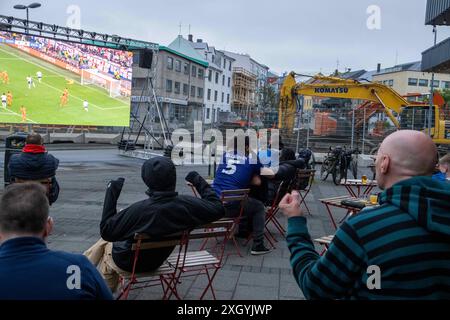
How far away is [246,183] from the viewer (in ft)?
20.1

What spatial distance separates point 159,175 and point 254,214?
2584mm

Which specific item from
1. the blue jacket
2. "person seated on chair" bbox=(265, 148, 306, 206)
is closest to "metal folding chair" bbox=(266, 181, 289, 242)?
"person seated on chair" bbox=(265, 148, 306, 206)

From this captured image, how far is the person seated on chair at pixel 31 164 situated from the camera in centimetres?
588

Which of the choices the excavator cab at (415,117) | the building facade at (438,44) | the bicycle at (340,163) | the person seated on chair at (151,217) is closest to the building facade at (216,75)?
the building facade at (438,44)

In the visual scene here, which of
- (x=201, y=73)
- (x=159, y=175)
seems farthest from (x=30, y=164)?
(x=201, y=73)

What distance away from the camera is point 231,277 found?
197 inches

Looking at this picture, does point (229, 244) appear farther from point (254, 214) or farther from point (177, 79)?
point (177, 79)

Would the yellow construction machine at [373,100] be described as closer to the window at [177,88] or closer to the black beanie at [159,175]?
the black beanie at [159,175]

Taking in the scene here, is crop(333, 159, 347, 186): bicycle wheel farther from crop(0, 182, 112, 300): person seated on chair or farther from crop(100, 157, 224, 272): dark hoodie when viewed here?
crop(0, 182, 112, 300): person seated on chair

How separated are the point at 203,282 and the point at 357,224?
3.21m

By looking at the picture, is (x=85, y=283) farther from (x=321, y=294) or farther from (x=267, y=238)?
(x=267, y=238)

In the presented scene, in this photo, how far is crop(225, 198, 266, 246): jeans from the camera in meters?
5.98

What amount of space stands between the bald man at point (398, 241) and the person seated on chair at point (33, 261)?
104 cm
